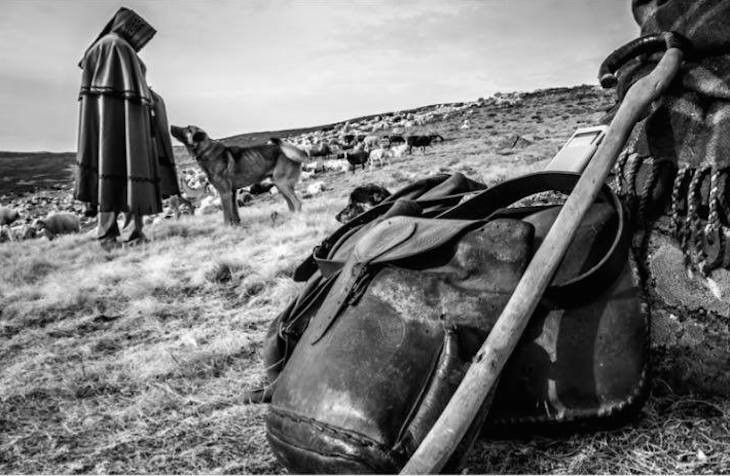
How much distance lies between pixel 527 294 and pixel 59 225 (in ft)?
39.4

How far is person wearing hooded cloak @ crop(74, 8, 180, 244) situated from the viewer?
6.23 metres

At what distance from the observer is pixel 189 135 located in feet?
26.1

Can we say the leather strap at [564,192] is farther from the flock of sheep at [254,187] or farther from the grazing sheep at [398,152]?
the grazing sheep at [398,152]

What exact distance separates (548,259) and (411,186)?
1.30 metres

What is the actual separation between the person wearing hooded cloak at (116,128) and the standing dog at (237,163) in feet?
4.37

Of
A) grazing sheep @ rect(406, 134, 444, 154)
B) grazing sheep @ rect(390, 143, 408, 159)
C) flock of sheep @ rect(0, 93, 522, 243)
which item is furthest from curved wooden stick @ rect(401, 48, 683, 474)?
grazing sheep @ rect(406, 134, 444, 154)

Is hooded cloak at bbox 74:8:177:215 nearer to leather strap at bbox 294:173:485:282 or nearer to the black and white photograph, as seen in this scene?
the black and white photograph

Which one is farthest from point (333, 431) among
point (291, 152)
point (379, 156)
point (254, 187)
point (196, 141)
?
point (379, 156)

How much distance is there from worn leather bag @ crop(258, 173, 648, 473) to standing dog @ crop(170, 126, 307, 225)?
271 inches

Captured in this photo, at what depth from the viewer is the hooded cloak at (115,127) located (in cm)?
623

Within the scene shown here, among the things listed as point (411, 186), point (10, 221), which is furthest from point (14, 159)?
point (411, 186)

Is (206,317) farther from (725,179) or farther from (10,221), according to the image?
(10,221)

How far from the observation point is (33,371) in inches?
101

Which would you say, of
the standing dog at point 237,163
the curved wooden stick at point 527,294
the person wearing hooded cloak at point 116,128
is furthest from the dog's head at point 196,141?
the curved wooden stick at point 527,294
